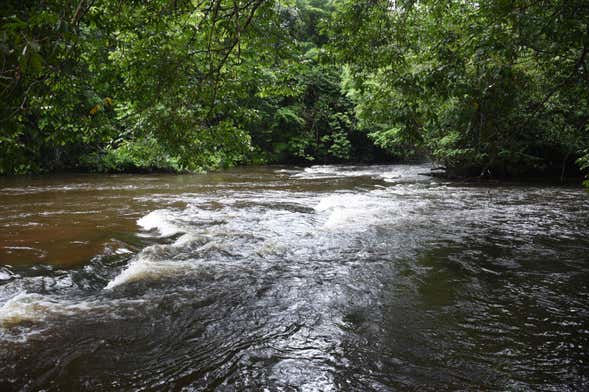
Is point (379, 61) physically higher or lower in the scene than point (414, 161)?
higher

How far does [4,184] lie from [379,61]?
51.2 feet

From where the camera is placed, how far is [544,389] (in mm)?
3225

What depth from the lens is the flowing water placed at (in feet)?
11.4

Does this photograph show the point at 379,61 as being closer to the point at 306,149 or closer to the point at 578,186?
the point at 578,186

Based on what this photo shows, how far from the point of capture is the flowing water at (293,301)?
348 cm

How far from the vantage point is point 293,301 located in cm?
501

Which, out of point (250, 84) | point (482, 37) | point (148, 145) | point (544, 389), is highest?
point (482, 37)

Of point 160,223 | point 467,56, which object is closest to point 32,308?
point 160,223

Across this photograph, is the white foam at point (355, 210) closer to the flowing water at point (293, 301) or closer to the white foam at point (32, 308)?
the flowing water at point (293, 301)

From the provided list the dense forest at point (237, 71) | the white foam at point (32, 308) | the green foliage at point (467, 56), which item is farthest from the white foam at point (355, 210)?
the white foam at point (32, 308)

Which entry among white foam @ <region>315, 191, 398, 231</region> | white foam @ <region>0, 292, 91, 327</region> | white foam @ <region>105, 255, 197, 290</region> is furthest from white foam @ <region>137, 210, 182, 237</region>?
white foam @ <region>0, 292, 91, 327</region>

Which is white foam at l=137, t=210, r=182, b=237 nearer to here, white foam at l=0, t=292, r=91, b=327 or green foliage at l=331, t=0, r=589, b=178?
white foam at l=0, t=292, r=91, b=327

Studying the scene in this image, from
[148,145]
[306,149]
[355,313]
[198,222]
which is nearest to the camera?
[355,313]

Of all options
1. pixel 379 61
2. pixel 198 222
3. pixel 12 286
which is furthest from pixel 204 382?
pixel 198 222
